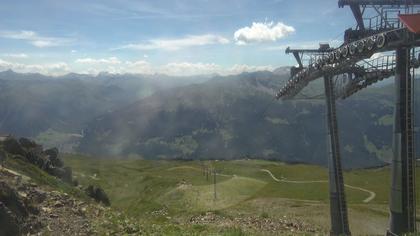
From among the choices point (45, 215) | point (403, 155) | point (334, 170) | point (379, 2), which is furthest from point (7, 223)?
point (379, 2)

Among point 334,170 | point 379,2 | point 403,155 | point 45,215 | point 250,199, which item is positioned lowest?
point 250,199

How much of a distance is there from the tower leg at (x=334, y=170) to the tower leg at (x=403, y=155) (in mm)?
14348

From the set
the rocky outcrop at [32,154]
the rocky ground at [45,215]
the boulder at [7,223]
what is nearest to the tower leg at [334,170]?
the rocky ground at [45,215]

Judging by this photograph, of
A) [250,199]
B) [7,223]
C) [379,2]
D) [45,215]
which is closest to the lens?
[7,223]

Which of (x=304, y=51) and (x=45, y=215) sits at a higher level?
(x=304, y=51)

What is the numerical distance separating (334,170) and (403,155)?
15.7 metres

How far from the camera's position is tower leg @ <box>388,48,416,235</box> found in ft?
103

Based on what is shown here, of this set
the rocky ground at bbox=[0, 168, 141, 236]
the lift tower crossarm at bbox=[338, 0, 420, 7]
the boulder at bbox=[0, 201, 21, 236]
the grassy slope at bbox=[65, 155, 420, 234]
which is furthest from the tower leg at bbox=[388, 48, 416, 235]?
the boulder at bbox=[0, 201, 21, 236]

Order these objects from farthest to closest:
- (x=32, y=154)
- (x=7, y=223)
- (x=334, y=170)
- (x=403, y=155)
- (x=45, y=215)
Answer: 1. (x=32, y=154)
2. (x=334, y=170)
3. (x=45, y=215)
4. (x=403, y=155)
5. (x=7, y=223)

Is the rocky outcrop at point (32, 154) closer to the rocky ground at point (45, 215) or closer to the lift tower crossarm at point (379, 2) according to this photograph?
the rocky ground at point (45, 215)

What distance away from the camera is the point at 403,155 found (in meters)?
31.5

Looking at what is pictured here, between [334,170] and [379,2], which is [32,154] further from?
[379,2]

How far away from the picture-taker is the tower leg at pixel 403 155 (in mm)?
31453

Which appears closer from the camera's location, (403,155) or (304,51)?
(403,155)
